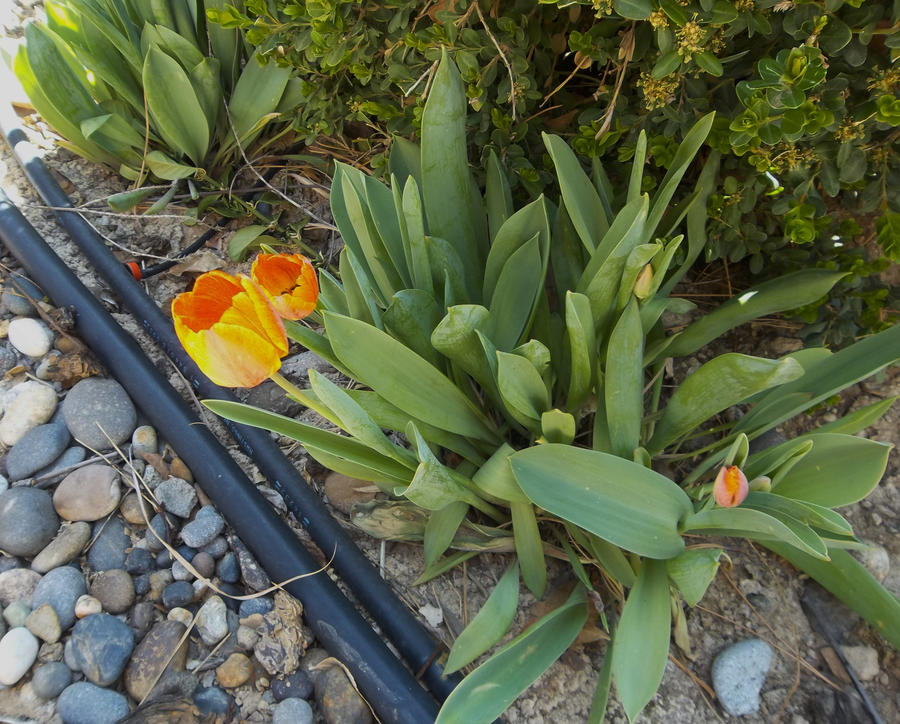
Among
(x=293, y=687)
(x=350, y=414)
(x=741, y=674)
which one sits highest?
(x=350, y=414)

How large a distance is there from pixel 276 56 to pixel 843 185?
120 cm

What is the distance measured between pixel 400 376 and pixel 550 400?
284mm

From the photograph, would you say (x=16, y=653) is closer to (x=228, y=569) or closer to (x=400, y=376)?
(x=228, y=569)

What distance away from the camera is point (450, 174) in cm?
135

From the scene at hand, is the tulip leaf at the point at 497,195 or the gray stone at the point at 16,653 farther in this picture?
the tulip leaf at the point at 497,195

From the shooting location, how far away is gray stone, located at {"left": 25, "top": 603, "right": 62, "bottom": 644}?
4.20 feet

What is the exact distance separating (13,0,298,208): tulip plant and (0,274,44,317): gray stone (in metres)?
0.30

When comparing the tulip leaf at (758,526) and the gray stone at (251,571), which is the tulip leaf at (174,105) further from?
the tulip leaf at (758,526)

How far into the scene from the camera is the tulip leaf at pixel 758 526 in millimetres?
917

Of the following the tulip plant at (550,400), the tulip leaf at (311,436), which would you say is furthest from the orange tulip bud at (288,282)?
the tulip leaf at (311,436)

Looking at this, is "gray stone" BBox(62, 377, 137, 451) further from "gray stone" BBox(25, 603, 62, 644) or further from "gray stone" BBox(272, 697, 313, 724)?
"gray stone" BBox(272, 697, 313, 724)

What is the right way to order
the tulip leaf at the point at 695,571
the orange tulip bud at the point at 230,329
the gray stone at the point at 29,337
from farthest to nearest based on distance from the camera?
the gray stone at the point at 29,337 < the tulip leaf at the point at 695,571 < the orange tulip bud at the point at 230,329

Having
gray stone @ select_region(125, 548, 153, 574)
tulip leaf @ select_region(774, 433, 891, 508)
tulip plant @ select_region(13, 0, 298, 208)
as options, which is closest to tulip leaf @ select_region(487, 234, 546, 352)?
tulip leaf @ select_region(774, 433, 891, 508)

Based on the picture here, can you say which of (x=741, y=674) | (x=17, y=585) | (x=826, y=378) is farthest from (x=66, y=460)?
(x=826, y=378)
